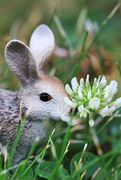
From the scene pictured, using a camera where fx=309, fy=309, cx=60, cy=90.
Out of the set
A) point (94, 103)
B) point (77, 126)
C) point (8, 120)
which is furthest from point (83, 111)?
point (77, 126)

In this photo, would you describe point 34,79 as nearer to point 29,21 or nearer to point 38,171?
point 38,171

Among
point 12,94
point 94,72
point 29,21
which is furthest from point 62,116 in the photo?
point 29,21

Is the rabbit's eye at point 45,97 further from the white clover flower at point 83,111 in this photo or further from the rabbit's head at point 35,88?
the white clover flower at point 83,111

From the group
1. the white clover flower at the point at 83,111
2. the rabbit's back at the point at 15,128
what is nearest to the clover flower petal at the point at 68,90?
the white clover flower at the point at 83,111

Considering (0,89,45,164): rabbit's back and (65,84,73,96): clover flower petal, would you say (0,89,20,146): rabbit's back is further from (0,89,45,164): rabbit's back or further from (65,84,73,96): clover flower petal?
(65,84,73,96): clover flower petal

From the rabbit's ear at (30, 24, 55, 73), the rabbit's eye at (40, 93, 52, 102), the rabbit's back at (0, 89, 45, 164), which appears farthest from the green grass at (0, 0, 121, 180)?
the rabbit's ear at (30, 24, 55, 73)

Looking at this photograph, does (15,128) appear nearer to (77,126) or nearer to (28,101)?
(28,101)

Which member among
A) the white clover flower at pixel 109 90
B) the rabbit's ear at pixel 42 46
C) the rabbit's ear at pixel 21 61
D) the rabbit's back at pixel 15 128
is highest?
the rabbit's ear at pixel 42 46
